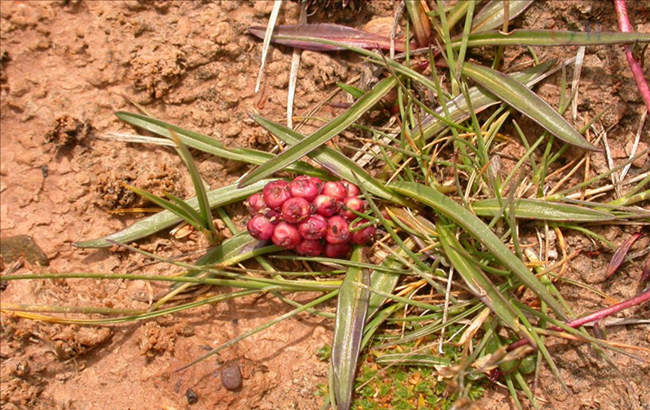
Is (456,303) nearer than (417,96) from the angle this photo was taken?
Yes

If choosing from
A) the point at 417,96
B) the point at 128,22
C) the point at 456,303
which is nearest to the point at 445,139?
the point at 417,96

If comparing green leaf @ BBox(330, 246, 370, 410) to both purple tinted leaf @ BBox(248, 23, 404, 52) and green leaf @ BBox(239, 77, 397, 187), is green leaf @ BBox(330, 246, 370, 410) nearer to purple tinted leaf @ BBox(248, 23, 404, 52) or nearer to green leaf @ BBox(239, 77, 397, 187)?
green leaf @ BBox(239, 77, 397, 187)

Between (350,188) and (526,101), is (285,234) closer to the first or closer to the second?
(350,188)

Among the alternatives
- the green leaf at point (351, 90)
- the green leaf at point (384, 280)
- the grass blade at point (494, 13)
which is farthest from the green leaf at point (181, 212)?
the grass blade at point (494, 13)

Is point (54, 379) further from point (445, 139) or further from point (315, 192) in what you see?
point (445, 139)

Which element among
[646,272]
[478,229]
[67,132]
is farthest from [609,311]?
[67,132]

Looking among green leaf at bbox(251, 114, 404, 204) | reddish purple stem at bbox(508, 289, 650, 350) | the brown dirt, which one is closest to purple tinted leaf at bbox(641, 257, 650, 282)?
the brown dirt
